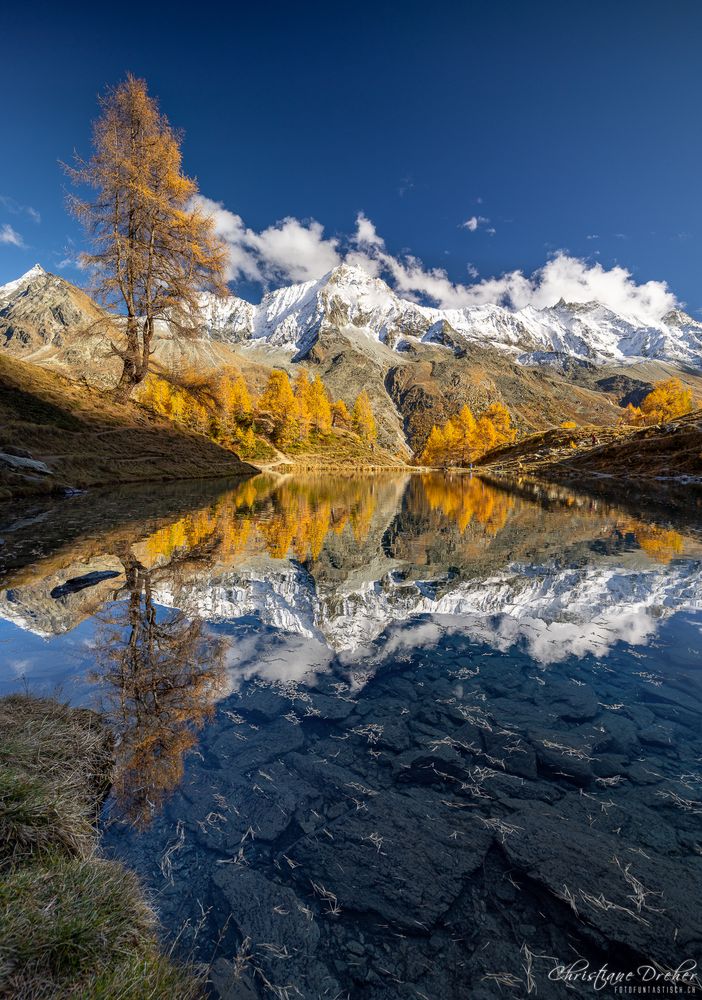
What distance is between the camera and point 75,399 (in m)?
30.3

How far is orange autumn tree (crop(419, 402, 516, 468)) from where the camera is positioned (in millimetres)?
113938

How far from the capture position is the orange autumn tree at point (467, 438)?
114 metres

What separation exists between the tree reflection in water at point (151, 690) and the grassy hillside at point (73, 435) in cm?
1783

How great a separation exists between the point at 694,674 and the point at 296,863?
24.3 ft

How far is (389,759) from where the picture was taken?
5316 millimetres

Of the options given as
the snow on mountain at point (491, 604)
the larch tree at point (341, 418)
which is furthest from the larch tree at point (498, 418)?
the snow on mountain at point (491, 604)

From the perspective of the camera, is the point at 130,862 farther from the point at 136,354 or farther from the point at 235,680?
the point at 136,354

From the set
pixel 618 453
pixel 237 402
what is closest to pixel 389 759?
pixel 618 453

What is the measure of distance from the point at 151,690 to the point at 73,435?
90.8 ft

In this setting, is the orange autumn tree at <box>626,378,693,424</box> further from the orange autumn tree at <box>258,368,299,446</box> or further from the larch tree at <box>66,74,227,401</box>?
the larch tree at <box>66,74,227,401</box>

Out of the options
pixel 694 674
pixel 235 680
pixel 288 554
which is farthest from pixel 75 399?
pixel 694 674

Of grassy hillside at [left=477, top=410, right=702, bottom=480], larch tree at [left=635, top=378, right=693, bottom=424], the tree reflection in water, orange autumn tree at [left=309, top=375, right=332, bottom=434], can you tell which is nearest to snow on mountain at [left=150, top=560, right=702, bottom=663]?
the tree reflection in water

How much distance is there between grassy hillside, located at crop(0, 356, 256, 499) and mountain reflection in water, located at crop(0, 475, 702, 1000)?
1554 centimetres

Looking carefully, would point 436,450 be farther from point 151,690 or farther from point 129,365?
point 151,690
